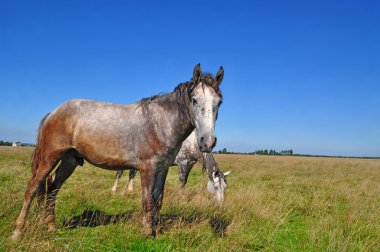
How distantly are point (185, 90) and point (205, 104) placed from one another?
709 mm

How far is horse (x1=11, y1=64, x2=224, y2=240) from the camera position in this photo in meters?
4.87

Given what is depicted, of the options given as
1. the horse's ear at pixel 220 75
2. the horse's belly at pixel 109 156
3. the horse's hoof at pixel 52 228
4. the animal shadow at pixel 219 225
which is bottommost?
the horse's hoof at pixel 52 228

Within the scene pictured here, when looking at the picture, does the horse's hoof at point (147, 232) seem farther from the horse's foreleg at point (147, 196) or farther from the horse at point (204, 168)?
the horse at point (204, 168)

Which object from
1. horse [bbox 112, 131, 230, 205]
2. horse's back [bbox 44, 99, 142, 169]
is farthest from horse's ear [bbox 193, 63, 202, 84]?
horse [bbox 112, 131, 230, 205]

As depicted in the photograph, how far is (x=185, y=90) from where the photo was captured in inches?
198

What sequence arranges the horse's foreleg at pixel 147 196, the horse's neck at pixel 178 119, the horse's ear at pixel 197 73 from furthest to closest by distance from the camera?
1. the horse's neck at pixel 178 119
2. the horse's foreleg at pixel 147 196
3. the horse's ear at pixel 197 73

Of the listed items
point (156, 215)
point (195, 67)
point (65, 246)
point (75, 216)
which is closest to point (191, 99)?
point (195, 67)

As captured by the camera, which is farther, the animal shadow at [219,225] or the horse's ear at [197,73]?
the animal shadow at [219,225]

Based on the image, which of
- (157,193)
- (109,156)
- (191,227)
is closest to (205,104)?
(109,156)

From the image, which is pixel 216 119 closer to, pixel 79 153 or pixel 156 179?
pixel 156 179

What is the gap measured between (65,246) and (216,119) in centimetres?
254

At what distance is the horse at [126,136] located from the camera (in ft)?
16.0

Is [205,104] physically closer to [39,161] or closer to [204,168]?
[39,161]

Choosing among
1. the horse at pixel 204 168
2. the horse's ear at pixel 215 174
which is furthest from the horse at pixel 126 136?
the horse's ear at pixel 215 174
